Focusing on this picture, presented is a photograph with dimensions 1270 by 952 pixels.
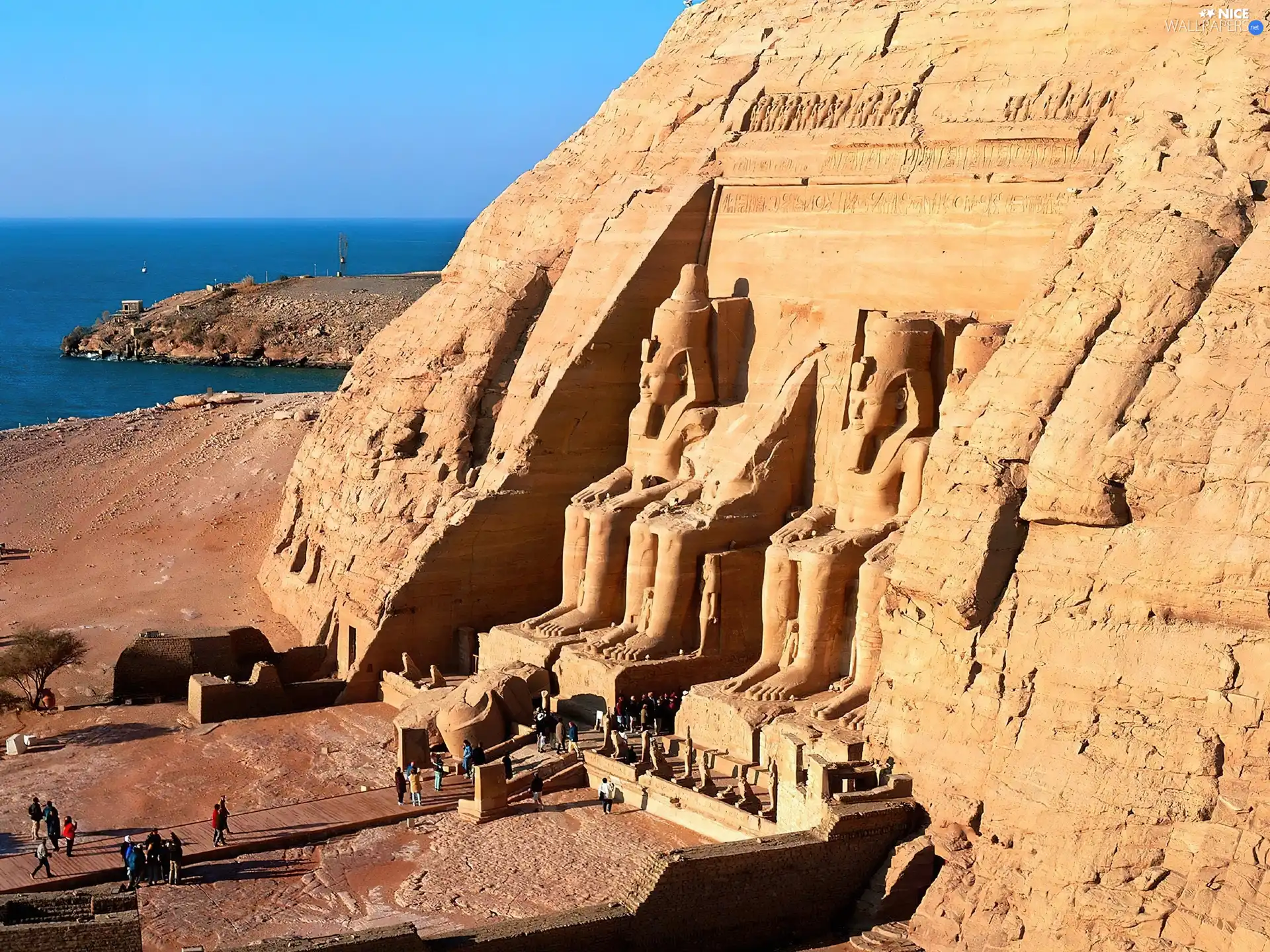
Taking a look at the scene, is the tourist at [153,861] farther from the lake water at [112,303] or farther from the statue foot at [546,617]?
the lake water at [112,303]

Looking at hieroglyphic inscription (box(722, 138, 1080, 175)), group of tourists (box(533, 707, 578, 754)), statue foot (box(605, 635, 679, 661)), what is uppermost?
hieroglyphic inscription (box(722, 138, 1080, 175))

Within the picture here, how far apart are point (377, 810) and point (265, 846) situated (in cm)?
124

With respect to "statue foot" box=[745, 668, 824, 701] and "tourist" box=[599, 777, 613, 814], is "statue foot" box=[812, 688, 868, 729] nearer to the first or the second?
"statue foot" box=[745, 668, 824, 701]

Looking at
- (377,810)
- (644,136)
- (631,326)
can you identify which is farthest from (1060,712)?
(644,136)

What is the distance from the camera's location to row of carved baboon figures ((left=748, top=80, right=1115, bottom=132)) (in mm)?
19156

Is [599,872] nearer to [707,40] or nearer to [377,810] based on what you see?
[377,810]

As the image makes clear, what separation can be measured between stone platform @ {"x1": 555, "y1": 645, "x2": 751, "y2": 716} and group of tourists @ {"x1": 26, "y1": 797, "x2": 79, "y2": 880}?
5515mm

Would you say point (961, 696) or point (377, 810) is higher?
point (961, 696)

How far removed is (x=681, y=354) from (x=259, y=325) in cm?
4955

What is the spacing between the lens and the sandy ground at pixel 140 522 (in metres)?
24.4

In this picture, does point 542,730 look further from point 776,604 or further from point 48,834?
point 48,834

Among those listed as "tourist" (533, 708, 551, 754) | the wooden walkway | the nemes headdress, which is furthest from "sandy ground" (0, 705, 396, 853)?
the nemes headdress

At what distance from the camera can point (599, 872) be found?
15.5 metres

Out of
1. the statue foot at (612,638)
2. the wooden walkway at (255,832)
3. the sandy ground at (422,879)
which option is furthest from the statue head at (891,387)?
the wooden walkway at (255,832)
